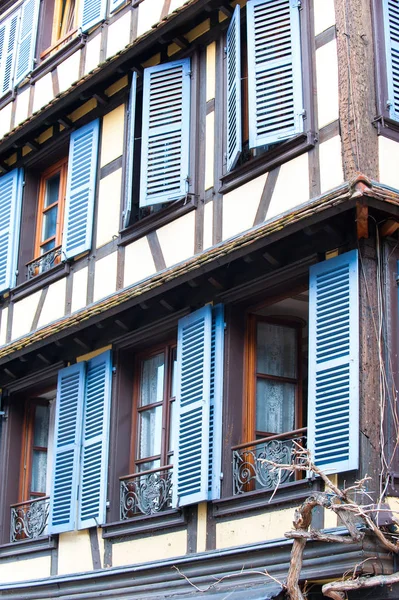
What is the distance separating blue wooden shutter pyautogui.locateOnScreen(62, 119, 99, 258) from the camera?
1262cm

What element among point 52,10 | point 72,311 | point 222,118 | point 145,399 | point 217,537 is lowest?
point 217,537

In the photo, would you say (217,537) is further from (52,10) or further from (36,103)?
(52,10)

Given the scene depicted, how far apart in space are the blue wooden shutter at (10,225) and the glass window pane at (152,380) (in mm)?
2847

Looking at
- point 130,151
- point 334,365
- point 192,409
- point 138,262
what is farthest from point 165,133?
point 334,365

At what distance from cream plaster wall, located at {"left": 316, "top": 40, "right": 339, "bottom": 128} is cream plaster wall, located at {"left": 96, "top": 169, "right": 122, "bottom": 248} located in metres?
3.11

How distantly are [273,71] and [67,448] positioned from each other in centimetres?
437

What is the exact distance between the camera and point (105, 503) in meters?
11.2

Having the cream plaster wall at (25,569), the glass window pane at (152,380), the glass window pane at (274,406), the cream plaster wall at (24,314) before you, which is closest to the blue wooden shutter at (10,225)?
the cream plaster wall at (24,314)

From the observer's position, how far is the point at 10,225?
1402 centimetres

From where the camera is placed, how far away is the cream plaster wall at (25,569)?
11914 mm

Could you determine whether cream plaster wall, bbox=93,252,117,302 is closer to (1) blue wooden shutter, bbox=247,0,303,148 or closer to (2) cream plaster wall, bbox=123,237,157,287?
(2) cream plaster wall, bbox=123,237,157,287

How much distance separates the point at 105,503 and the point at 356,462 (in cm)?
348

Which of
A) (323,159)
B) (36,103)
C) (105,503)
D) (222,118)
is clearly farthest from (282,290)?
(36,103)

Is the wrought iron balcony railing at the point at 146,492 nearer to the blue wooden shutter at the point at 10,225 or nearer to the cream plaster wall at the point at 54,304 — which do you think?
the cream plaster wall at the point at 54,304
